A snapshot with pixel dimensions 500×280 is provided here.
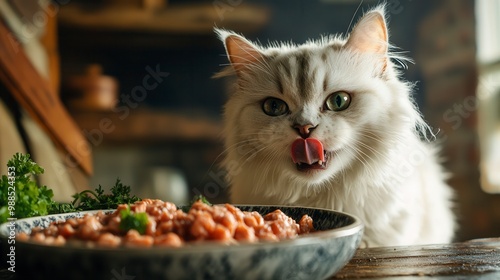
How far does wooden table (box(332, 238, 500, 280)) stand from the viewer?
2.57ft

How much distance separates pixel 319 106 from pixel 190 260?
79cm

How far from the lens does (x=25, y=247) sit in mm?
596

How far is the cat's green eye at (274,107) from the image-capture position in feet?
4.39

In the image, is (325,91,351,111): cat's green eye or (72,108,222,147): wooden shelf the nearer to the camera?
(325,91,351,111): cat's green eye

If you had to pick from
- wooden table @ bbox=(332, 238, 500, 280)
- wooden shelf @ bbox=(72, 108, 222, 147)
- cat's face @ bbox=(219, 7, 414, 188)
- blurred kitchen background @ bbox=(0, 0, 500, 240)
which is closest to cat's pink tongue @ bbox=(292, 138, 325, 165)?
cat's face @ bbox=(219, 7, 414, 188)

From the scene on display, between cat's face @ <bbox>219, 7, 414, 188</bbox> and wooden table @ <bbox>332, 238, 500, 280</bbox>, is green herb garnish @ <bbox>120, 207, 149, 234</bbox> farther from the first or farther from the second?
cat's face @ <bbox>219, 7, 414, 188</bbox>

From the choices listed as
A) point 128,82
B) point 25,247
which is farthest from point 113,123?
point 25,247

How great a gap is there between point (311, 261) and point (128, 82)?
2.92 metres

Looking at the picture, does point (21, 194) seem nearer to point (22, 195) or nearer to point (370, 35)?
point (22, 195)

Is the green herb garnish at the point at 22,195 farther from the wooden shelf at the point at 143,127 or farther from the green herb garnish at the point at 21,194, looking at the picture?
the wooden shelf at the point at 143,127

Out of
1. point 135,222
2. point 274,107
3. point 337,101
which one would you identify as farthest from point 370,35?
point 135,222

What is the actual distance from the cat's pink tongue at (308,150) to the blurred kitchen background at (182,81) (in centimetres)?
146

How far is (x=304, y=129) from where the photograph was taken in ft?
3.95

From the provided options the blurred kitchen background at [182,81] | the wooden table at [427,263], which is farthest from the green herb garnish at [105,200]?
the blurred kitchen background at [182,81]
